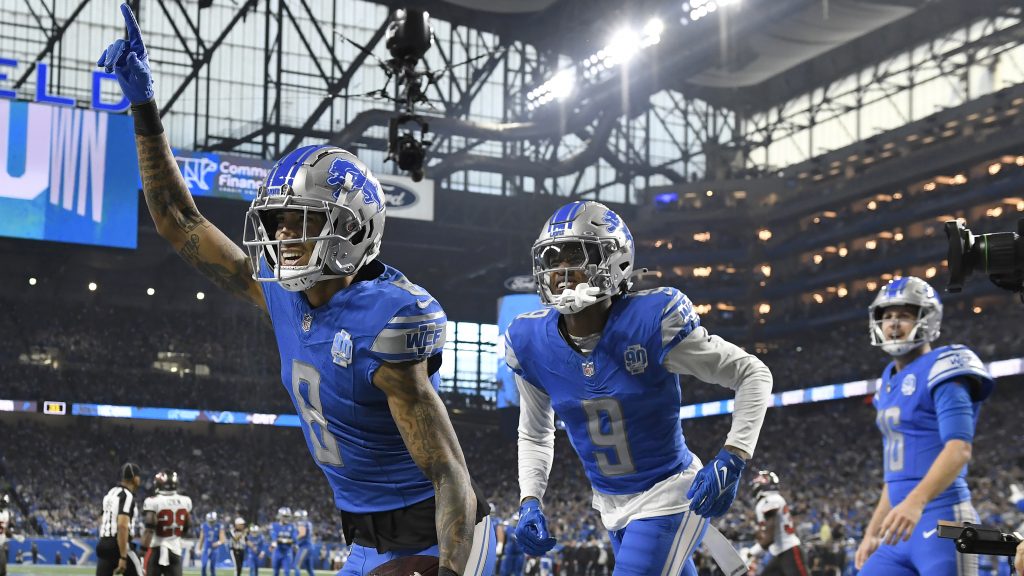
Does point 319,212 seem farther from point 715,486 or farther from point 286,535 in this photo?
point 286,535

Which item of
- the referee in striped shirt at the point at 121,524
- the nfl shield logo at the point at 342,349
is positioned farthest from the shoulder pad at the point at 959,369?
the referee in striped shirt at the point at 121,524

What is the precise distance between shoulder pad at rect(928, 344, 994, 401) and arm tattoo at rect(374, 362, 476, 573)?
11.8 feet

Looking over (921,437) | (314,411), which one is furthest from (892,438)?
(314,411)

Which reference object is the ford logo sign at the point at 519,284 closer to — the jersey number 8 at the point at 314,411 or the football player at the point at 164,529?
the football player at the point at 164,529

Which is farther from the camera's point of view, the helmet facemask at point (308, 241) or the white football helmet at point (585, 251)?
the white football helmet at point (585, 251)

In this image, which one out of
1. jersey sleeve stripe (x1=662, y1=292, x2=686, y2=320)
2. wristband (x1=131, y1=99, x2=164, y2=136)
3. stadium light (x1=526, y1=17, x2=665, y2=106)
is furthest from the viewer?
stadium light (x1=526, y1=17, x2=665, y2=106)

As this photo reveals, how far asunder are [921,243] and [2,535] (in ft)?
126

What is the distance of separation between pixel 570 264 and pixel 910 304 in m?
2.44

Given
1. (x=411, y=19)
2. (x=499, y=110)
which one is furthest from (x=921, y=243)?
(x=411, y=19)

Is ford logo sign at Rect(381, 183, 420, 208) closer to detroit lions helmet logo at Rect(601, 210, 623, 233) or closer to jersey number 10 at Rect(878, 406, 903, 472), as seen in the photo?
jersey number 10 at Rect(878, 406, 903, 472)

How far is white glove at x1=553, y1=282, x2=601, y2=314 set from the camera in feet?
17.4

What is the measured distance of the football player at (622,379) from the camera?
17.3 feet

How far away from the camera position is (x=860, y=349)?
1756 inches

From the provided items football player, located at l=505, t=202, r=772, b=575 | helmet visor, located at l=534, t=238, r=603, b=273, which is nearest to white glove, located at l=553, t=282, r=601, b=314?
football player, located at l=505, t=202, r=772, b=575
